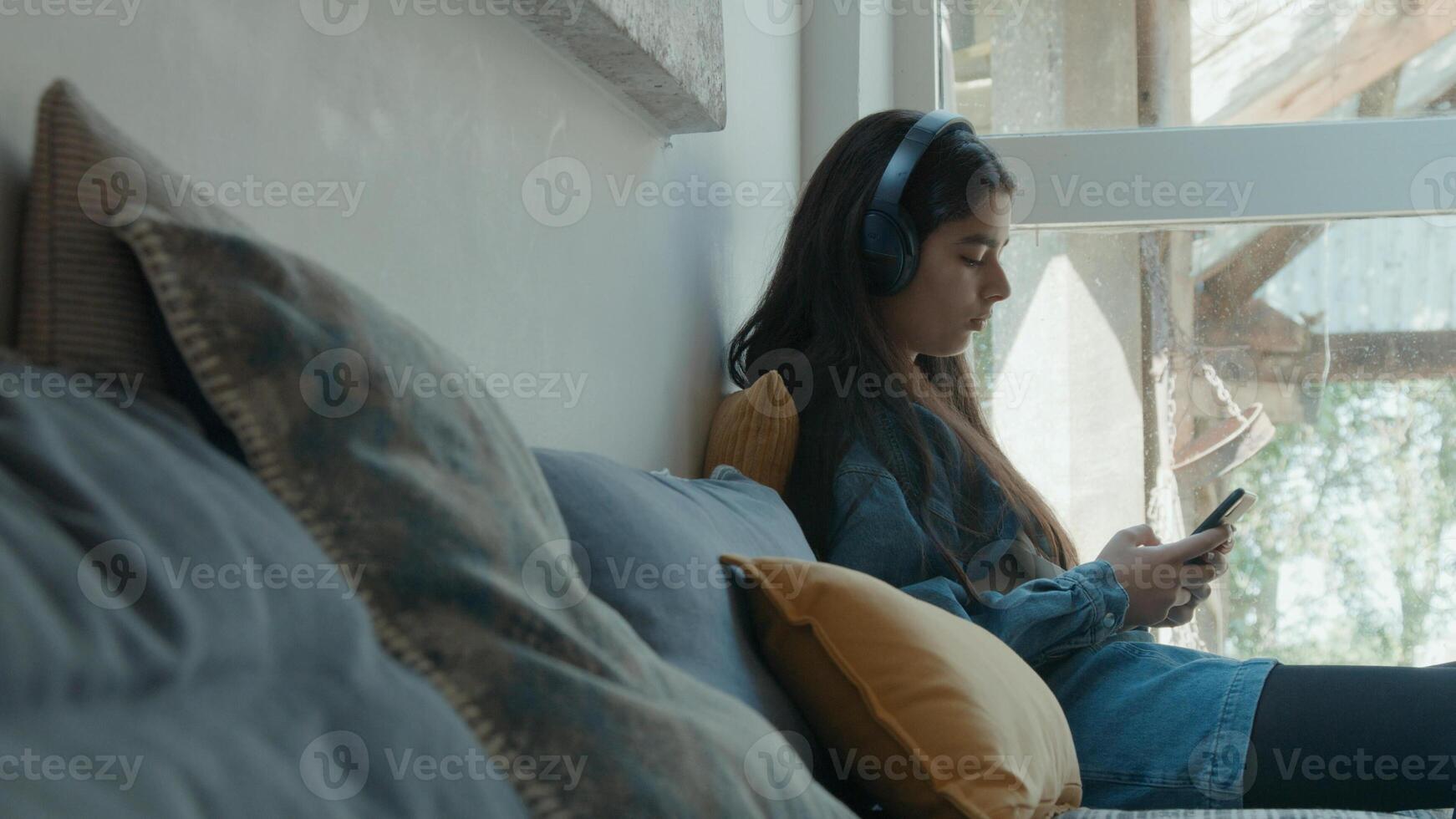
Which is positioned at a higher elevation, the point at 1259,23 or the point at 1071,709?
the point at 1259,23

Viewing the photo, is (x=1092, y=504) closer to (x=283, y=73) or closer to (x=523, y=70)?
(x=523, y=70)

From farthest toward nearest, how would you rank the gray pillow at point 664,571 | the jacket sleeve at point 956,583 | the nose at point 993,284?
the nose at point 993,284 < the jacket sleeve at point 956,583 < the gray pillow at point 664,571

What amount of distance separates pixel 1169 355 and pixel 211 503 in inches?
89.7

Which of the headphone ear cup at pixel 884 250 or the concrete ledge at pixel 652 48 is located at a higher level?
the concrete ledge at pixel 652 48

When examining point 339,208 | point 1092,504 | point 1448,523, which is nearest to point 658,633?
point 339,208

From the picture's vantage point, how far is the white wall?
606 millimetres

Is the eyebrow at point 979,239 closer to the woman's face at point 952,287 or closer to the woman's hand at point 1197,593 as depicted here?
the woman's face at point 952,287

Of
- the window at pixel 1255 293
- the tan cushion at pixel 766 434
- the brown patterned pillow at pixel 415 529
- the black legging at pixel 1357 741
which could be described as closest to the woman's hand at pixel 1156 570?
the black legging at pixel 1357 741

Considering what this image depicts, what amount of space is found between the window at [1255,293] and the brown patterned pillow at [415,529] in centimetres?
209

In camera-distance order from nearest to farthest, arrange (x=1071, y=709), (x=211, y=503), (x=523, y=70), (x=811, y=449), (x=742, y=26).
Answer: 1. (x=211, y=503)
2. (x=523, y=70)
3. (x=1071, y=709)
4. (x=811, y=449)
5. (x=742, y=26)

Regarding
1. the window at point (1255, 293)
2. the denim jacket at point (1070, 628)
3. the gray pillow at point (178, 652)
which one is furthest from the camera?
the window at point (1255, 293)

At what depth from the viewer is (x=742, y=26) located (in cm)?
187

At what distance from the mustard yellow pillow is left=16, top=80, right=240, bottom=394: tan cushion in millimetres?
488

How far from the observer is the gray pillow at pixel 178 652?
1.13 feet
